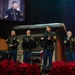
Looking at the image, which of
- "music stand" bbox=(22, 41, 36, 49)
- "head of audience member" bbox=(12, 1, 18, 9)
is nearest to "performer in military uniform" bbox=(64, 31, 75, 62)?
"music stand" bbox=(22, 41, 36, 49)

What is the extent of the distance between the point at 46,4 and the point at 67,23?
1.69 m

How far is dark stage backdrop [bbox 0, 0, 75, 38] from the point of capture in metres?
11.9

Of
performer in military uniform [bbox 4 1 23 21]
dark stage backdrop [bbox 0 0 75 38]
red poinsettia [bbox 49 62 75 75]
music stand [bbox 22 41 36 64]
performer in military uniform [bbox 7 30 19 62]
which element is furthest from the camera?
performer in military uniform [bbox 4 1 23 21]

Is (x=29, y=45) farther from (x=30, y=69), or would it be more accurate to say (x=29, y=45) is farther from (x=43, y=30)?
(x=43, y=30)

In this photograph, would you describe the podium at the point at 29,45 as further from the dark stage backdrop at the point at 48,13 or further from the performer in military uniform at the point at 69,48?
the dark stage backdrop at the point at 48,13

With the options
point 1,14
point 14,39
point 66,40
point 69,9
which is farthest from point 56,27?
point 1,14

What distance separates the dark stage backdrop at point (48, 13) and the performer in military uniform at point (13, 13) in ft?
1.51

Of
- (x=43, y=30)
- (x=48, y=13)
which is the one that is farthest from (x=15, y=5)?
(x=43, y=30)

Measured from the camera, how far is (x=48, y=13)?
12.2 metres

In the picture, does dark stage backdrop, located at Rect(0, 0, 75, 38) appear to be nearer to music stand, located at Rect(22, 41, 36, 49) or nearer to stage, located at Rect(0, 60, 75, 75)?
music stand, located at Rect(22, 41, 36, 49)

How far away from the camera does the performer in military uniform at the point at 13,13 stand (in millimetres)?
12055

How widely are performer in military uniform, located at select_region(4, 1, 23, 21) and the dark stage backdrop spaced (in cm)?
46

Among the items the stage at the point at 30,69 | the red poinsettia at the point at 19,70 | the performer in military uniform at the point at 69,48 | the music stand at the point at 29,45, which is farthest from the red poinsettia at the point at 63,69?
the music stand at the point at 29,45

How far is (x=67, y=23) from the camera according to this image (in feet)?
39.1
